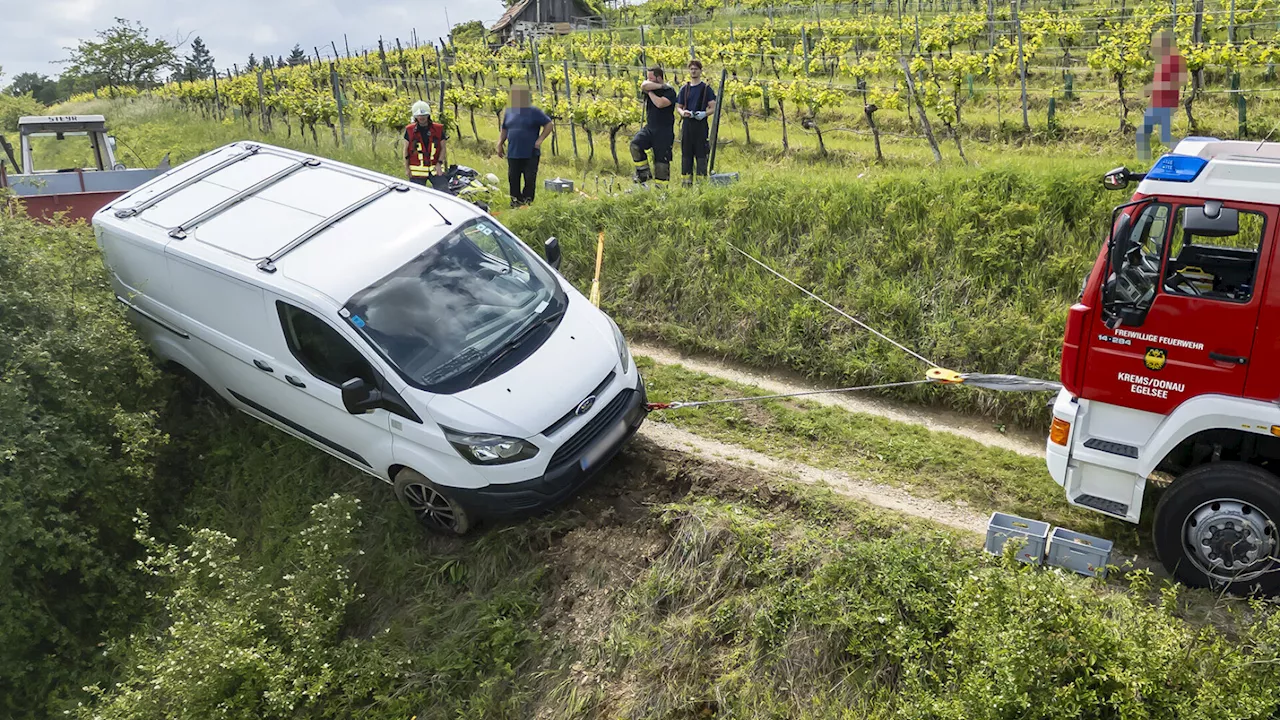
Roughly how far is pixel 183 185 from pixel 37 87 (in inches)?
2376

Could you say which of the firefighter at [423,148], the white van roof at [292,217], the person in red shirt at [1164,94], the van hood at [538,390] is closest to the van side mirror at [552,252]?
the white van roof at [292,217]

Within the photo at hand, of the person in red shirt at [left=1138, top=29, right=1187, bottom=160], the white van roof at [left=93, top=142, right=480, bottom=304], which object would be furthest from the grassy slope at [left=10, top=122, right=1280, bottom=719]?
the person in red shirt at [left=1138, top=29, right=1187, bottom=160]

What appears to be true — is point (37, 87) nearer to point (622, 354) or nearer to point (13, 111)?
point (13, 111)

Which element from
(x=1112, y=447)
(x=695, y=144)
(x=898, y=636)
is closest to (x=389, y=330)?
(x=898, y=636)

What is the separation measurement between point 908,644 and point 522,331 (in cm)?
362

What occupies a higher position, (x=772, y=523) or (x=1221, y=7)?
(x=1221, y=7)

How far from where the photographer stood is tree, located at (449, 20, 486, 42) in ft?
165

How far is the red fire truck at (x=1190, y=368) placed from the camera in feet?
15.8

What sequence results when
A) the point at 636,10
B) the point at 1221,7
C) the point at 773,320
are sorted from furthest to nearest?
the point at 636,10, the point at 1221,7, the point at 773,320

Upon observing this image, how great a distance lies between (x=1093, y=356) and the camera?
534 cm

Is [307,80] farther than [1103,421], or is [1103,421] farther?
[307,80]

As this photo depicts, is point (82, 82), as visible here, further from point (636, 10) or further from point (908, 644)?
point (908, 644)

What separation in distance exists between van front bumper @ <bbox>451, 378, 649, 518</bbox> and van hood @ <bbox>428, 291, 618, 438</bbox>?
27 centimetres

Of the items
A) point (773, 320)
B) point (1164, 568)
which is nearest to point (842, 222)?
point (773, 320)
